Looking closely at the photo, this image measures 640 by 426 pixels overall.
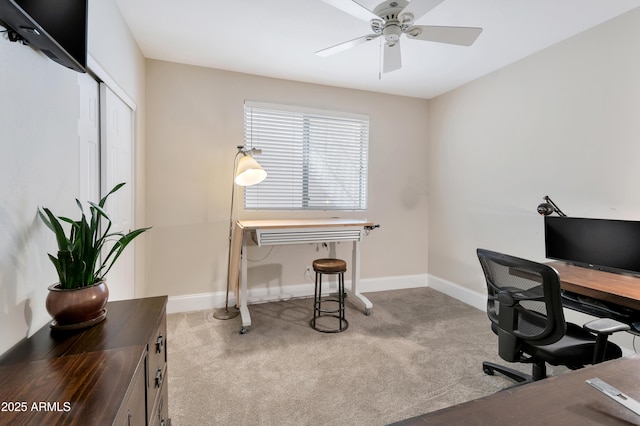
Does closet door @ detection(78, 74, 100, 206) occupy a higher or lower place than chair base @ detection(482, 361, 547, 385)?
higher

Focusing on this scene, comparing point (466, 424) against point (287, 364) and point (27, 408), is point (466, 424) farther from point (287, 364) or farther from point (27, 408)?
point (287, 364)

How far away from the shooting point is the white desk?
9.21ft

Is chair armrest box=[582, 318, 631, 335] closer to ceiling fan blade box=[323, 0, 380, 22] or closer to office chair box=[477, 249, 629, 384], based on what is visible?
office chair box=[477, 249, 629, 384]

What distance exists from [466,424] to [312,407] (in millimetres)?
1292

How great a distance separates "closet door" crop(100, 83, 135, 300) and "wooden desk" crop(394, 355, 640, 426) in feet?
7.05

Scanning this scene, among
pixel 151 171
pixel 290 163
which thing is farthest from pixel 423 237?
pixel 151 171

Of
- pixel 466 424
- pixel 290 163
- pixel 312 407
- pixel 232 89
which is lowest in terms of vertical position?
pixel 312 407

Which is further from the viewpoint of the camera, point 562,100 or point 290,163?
point 290,163

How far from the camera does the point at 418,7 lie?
1646mm

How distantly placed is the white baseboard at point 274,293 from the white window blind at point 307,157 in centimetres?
96

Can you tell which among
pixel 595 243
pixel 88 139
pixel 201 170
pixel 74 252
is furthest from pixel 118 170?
pixel 595 243

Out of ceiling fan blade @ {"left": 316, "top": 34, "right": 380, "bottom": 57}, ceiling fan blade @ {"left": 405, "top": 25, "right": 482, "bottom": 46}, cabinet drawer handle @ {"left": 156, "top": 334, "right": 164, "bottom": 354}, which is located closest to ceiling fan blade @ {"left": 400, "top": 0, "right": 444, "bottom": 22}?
ceiling fan blade @ {"left": 405, "top": 25, "right": 482, "bottom": 46}

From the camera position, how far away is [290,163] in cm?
357

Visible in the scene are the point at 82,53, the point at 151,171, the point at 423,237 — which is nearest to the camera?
the point at 82,53
